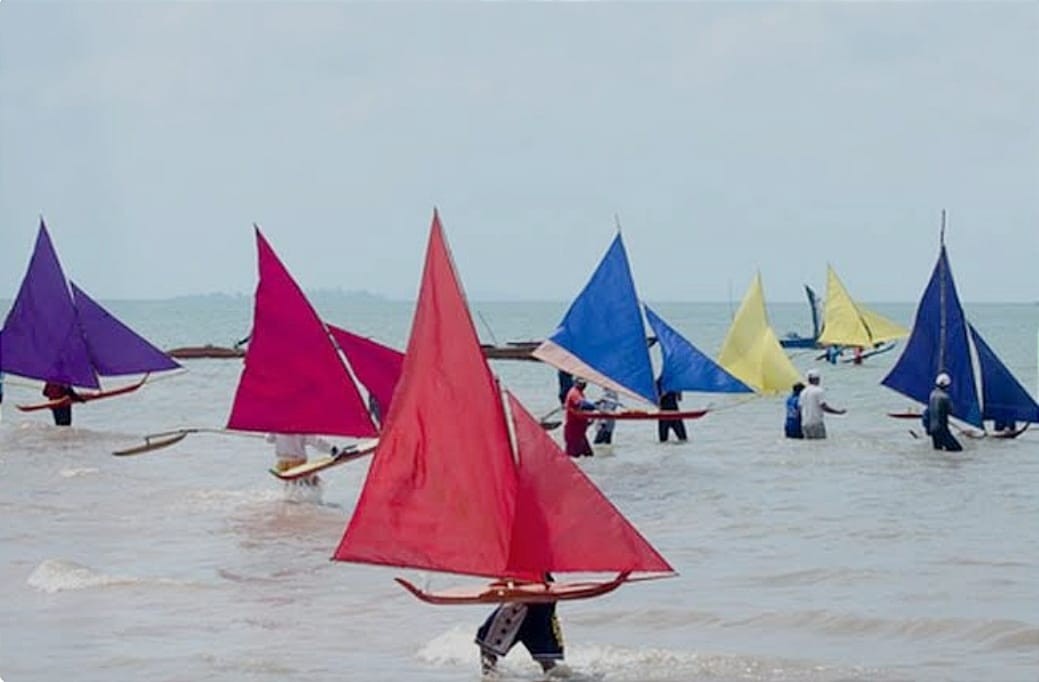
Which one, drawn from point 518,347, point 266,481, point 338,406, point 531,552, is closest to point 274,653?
point 531,552

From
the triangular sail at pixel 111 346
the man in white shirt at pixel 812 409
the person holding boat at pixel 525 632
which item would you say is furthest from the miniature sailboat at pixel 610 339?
the person holding boat at pixel 525 632

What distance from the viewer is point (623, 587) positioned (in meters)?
13.2

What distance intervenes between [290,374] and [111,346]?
12.2 meters

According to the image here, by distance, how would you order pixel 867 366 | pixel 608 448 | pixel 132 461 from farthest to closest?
1. pixel 867 366
2. pixel 608 448
3. pixel 132 461

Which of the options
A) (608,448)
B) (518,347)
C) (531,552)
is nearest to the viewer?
(531,552)

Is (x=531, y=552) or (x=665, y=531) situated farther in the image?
(x=665, y=531)

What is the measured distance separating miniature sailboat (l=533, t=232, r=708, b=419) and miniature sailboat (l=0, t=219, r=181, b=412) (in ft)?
25.4

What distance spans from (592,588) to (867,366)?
160 ft

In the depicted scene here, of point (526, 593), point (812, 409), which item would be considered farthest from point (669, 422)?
point (526, 593)

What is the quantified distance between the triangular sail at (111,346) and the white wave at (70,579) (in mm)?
13826

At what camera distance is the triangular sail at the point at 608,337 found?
23016 mm

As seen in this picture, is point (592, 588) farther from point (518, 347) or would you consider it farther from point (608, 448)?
point (518, 347)

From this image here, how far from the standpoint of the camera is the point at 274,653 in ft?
35.8

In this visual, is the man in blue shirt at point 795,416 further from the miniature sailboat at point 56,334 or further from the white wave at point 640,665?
the white wave at point 640,665
